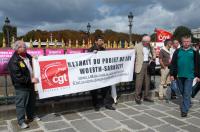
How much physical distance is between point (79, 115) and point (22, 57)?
194 centimetres

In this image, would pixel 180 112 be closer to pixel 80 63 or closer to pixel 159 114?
pixel 159 114

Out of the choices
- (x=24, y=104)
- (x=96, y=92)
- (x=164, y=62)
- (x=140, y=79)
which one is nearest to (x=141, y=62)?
(x=140, y=79)

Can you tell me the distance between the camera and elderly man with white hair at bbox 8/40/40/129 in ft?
16.5

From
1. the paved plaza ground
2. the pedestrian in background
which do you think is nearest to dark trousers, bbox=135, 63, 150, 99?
the paved plaza ground

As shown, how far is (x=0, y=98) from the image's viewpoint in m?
6.09

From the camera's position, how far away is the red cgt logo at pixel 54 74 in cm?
571

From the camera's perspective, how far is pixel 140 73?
7156 mm

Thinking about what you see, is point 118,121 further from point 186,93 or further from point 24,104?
Answer: point 24,104

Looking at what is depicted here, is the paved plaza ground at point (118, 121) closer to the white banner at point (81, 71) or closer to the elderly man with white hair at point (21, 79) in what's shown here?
the elderly man with white hair at point (21, 79)

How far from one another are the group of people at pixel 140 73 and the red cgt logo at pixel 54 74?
332 mm

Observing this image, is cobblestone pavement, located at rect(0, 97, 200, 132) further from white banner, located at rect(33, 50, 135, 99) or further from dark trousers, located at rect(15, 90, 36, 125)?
white banner, located at rect(33, 50, 135, 99)

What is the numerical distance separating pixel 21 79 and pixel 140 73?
337 centimetres

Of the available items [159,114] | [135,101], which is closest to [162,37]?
[135,101]

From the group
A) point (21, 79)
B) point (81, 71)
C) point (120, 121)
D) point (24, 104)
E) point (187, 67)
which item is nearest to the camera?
point (21, 79)
